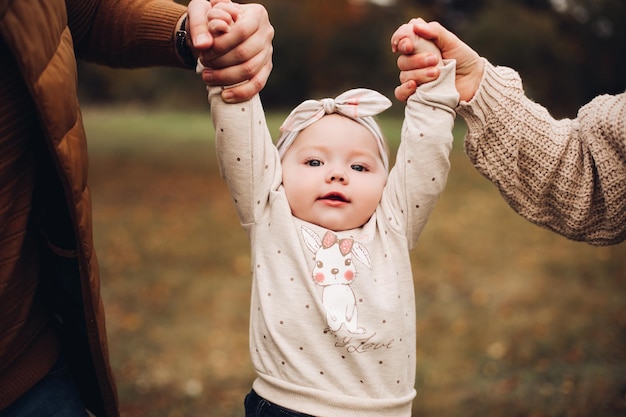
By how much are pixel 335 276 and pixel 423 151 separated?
0.46m

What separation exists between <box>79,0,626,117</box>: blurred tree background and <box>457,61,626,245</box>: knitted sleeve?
1429 cm

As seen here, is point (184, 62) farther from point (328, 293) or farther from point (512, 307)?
point (512, 307)

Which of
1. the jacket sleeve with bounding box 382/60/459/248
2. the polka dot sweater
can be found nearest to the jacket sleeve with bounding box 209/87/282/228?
the polka dot sweater

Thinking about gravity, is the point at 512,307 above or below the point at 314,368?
below

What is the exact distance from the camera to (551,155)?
214 cm

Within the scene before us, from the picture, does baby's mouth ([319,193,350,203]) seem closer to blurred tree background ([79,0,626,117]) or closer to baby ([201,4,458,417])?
baby ([201,4,458,417])

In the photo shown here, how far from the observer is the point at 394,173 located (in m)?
2.20

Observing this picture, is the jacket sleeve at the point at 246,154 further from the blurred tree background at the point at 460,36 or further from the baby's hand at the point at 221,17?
the blurred tree background at the point at 460,36

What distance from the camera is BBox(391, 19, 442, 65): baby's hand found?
209 cm

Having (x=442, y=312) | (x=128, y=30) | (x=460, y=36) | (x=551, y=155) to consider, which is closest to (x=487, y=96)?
(x=551, y=155)

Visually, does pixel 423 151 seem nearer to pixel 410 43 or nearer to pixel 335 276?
pixel 410 43

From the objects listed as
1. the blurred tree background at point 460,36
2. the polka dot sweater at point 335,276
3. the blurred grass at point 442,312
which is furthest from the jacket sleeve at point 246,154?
the blurred tree background at point 460,36

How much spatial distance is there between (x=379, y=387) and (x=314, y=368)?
199 millimetres

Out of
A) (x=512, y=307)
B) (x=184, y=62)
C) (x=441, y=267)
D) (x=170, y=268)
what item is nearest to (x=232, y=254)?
(x=170, y=268)
